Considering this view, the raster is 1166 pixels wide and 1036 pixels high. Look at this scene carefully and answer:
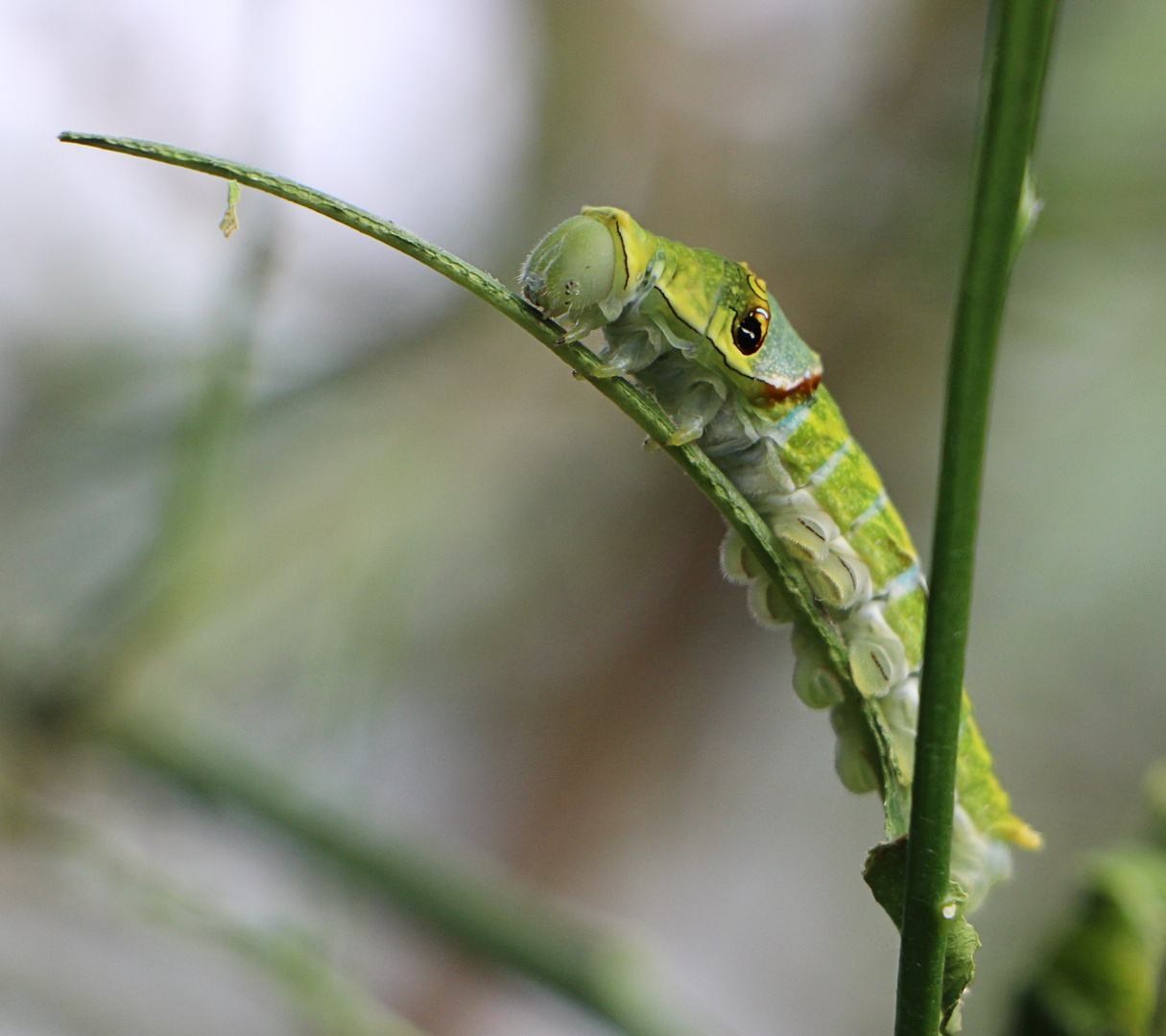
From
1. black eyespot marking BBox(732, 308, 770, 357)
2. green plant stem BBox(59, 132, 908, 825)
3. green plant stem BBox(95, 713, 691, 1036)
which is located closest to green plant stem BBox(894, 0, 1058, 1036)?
green plant stem BBox(59, 132, 908, 825)

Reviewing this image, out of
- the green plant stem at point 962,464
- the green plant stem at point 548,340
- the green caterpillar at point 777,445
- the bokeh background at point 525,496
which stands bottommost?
the green plant stem at point 962,464

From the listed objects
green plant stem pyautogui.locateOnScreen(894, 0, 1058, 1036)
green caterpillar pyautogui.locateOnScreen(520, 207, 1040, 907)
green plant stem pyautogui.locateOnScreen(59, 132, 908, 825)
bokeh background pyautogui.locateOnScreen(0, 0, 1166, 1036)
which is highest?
→ bokeh background pyautogui.locateOnScreen(0, 0, 1166, 1036)

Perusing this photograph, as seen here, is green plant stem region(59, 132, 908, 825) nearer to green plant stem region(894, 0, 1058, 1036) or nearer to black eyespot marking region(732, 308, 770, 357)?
green plant stem region(894, 0, 1058, 1036)

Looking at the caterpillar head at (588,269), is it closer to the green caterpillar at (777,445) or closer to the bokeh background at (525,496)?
the green caterpillar at (777,445)

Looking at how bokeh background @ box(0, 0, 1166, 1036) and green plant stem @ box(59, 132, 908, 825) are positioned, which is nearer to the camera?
green plant stem @ box(59, 132, 908, 825)

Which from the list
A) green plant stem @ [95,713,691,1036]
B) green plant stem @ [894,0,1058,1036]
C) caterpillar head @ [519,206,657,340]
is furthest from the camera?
green plant stem @ [95,713,691,1036]

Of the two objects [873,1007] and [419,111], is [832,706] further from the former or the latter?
[873,1007]

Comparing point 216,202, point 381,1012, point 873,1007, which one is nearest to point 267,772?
point 381,1012

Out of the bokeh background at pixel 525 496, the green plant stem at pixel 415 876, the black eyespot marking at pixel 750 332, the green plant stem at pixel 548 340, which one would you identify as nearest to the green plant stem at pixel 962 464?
the green plant stem at pixel 548 340
